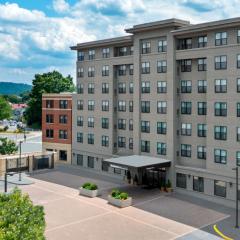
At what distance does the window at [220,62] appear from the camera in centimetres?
4516

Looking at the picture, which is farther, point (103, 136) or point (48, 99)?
point (48, 99)

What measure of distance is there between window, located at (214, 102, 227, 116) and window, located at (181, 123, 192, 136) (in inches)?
196

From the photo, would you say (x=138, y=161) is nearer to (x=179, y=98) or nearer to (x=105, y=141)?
(x=179, y=98)

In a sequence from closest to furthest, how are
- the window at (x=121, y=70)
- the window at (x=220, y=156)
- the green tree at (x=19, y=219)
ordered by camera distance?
the green tree at (x=19, y=219) → the window at (x=220, y=156) → the window at (x=121, y=70)

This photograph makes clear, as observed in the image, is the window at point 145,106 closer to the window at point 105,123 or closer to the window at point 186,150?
the window at point 186,150

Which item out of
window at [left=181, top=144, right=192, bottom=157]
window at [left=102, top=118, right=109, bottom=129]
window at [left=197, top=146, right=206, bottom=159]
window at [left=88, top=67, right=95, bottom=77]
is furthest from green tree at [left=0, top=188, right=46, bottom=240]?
window at [left=88, top=67, right=95, bottom=77]

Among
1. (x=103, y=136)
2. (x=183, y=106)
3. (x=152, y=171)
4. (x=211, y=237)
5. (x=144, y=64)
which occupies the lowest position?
(x=211, y=237)

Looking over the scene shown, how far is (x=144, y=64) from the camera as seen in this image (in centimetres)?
5409

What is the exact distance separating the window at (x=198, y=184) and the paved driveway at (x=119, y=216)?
139 inches

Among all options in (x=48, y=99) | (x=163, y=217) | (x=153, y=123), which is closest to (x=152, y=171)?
(x=153, y=123)

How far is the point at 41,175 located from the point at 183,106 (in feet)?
85.0

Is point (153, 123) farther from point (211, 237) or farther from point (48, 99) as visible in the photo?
point (48, 99)

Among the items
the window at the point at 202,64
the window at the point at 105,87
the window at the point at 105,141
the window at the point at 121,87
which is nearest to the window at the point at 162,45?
the window at the point at 202,64

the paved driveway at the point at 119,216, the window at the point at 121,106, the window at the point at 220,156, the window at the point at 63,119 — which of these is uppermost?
the window at the point at 121,106
